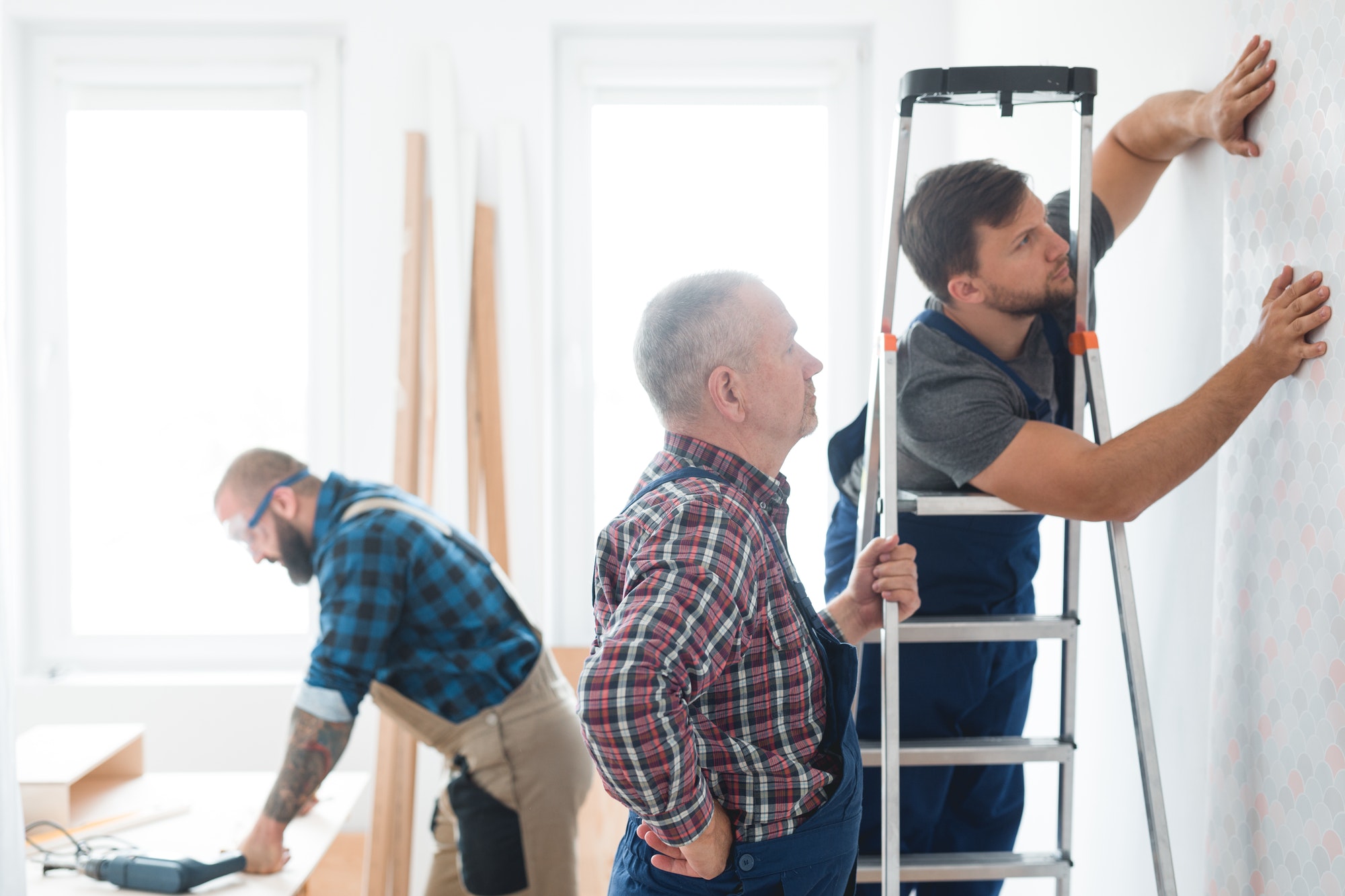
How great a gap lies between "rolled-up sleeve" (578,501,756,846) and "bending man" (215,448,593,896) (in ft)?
3.32

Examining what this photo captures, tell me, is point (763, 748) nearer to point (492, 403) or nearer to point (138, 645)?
point (492, 403)

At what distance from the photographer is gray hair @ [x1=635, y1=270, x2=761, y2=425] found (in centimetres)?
129

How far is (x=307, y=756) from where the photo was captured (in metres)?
2.04

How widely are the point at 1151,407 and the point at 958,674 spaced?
61 cm

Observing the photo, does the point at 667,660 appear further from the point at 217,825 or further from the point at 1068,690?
the point at 217,825

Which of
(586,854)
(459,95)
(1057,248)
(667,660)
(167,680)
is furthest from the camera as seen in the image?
(167,680)

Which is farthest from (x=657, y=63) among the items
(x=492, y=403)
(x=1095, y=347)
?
(x=1095, y=347)

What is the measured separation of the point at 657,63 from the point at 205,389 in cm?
187

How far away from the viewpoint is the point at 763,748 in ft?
4.23

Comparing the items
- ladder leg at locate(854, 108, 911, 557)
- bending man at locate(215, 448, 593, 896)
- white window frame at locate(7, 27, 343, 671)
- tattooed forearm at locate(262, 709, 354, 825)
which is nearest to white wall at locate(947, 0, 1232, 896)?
ladder leg at locate(854, 108, 911, 557)

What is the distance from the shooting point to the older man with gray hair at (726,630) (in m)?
1.14

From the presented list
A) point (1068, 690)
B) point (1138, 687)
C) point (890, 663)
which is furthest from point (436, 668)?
point (1138, 687)

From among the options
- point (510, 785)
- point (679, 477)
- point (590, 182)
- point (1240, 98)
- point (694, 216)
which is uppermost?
point (590, 182)

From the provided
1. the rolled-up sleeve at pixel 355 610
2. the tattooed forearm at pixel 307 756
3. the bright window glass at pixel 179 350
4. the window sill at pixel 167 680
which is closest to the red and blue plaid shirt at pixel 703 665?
the rolled-up sleeve at pixel 355 610
